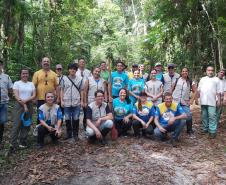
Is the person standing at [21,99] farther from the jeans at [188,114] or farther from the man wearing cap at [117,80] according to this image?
the jeans at [188,114]

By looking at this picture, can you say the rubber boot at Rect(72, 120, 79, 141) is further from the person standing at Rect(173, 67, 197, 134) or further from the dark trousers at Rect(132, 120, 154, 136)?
the person standing at Rect(173, 67, 197, 134)

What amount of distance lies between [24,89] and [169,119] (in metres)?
3.37

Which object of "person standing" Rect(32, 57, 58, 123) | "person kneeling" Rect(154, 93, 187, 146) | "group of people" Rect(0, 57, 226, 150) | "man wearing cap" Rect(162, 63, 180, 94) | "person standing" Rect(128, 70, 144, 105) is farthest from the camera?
"man wearing cap" Rect(162, 63, 180, 94)

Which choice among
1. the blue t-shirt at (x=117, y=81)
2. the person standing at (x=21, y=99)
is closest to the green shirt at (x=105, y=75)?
the blue t-shirt at (x=117, y=81)

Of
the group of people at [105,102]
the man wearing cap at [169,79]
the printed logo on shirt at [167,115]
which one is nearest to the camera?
the group of people at [105,102]

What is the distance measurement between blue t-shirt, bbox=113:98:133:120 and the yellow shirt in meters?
1.59

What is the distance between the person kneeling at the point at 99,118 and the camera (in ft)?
25.1

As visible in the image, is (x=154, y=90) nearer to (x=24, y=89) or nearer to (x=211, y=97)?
(x=211, y=97)

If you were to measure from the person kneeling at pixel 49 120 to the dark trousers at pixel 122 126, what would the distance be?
1572 mm

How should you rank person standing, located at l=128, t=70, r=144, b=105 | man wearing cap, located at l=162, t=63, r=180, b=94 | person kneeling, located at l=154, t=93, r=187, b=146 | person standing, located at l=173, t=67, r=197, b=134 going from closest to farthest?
person kneeling, located at l=154, t=93, r=187, b=146 < person standing, located at l=173, t=67, r=197, b=134 < person standing, located at l=128, t=70, r=144, b=105 < man wearing cap, located at l=162, t=63, r=180, b=94

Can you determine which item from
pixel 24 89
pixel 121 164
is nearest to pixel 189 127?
pixel 121 164

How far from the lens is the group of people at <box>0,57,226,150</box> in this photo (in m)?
7.53

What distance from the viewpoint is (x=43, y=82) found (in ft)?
25.6

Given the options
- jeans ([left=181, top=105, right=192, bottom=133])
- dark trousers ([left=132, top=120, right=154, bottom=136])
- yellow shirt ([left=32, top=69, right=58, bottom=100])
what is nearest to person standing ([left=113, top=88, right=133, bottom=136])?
dark trousers ([left=132, top=120, right=154, bottom=136])
